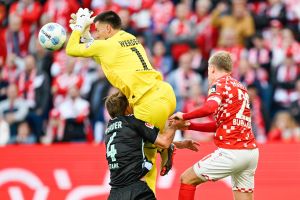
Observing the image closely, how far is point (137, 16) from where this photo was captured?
17203mm

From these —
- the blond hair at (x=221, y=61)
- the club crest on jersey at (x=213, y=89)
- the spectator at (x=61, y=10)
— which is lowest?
the club crest on jersey at (x=213, y=89)

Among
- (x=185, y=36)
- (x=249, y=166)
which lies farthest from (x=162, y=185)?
(x=185, y=36)

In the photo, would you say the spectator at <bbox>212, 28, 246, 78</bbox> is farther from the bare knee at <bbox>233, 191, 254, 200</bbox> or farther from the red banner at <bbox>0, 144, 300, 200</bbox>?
the bare knee at <bbox>233, 191, 254, 200</bbox>

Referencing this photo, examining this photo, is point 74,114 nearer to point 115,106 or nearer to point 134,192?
point 115,106

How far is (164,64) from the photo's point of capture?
1619cm

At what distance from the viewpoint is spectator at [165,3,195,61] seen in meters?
16.5

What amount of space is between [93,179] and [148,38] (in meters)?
5.11

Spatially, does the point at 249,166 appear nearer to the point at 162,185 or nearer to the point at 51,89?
the point at 162,185

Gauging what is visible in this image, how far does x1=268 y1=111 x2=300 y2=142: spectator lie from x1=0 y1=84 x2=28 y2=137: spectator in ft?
14.5

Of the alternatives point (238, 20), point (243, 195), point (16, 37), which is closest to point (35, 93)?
point (16, 37)

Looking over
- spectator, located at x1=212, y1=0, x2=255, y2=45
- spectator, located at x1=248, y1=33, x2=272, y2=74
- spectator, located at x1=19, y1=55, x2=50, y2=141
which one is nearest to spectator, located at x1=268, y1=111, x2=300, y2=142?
spectator, located at x1=248, y1=33, x2=272, y2=74

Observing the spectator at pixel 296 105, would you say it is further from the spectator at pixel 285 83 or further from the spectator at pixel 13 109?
the spectator at pixel 13 109

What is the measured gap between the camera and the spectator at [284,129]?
14.5m

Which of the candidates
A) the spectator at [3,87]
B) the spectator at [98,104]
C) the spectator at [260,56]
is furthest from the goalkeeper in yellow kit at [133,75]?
the spectator at [3,87]
